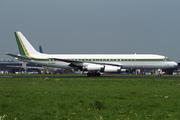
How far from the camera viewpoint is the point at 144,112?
39.0 feet

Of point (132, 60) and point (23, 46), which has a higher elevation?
point (23, 46)

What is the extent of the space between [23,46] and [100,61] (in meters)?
15.3

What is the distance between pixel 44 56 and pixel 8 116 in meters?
38.6

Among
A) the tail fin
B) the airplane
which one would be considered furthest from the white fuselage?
the tail fin

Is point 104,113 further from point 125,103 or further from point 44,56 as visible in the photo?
point 44,56

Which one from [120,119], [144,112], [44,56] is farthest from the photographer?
[44,56]

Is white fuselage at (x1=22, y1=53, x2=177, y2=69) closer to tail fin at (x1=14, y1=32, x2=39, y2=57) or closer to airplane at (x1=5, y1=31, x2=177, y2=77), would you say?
airplane at (x1=5, y1=31, x2=177, y2=77)

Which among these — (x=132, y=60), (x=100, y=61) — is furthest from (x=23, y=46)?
(x=132, y=60)

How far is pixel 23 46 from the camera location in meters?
50.0

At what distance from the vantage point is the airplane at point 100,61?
151 ft

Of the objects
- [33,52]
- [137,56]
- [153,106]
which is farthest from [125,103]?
[33,52]

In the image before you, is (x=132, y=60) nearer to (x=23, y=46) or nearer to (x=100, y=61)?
(x=100, y=61)

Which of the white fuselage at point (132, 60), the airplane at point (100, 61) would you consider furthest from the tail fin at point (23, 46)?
the white fuselage at point (132, 60)

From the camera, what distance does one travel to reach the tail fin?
164ft
